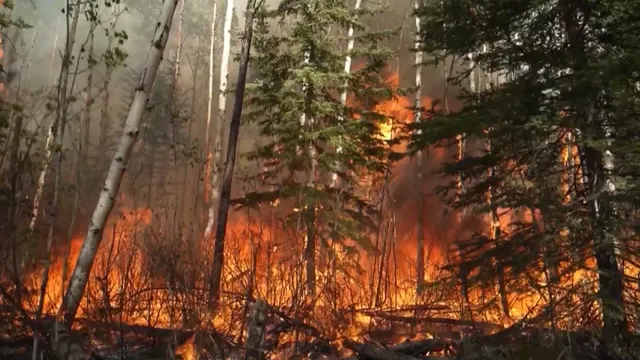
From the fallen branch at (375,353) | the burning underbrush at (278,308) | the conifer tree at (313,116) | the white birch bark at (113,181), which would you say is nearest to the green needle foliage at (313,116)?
the conifer tree at (313,116)

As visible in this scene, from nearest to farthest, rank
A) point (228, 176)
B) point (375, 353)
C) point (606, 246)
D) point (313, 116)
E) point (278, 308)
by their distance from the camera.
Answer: point (375, 353)
point (606, 246)
point (278, 308)
point (228, 176)
point (313, 116)

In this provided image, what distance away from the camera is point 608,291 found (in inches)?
232

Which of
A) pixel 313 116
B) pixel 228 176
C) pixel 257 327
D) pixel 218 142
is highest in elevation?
pixel 218 142

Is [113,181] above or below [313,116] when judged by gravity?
below

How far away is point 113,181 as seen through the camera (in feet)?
21.2

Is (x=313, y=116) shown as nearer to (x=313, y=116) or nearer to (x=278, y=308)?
(x=313, y=116)

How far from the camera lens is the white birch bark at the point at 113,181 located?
6.02 metres

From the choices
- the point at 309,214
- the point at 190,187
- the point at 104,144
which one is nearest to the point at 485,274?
the point at 309,214

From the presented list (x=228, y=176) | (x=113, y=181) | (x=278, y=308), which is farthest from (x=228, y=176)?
(x=278, y=308)

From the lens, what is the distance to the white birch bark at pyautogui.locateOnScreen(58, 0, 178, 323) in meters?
6.02

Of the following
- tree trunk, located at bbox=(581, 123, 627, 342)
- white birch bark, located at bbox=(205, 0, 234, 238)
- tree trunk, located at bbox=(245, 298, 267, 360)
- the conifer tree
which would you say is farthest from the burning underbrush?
white birch bark, located at bbox=(205, 0, 234, 238)

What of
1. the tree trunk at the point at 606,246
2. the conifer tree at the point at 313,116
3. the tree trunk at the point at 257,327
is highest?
the conifer tree at the point at 313,116

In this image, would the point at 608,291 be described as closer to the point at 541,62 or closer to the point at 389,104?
the point at 541,62

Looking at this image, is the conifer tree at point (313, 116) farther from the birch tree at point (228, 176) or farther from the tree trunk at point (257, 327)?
the tree trunk at point (257, 327)
